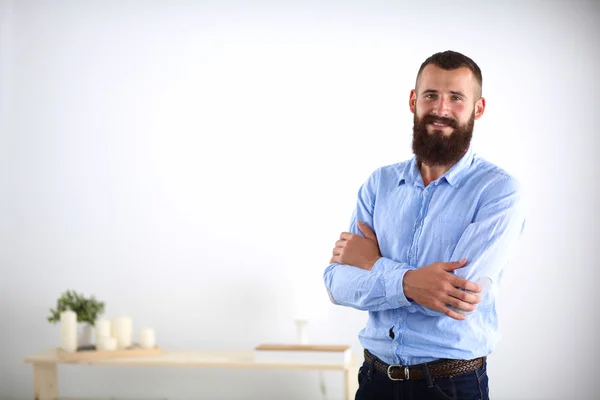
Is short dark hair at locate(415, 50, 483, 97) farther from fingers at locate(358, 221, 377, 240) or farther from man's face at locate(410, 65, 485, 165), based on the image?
fingers at locate(358, 221, 377, 240)

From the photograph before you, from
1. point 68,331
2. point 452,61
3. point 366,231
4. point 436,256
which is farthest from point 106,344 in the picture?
point 452,61

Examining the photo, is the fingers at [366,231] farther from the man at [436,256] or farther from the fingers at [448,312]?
the fingers at [448,312]

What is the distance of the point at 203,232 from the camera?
12.7ft

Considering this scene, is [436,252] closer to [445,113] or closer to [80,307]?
[445,113]

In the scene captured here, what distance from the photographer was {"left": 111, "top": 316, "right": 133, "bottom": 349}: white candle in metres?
3.60

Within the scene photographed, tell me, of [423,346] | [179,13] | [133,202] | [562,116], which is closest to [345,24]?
[179,13]

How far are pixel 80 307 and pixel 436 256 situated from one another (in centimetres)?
247

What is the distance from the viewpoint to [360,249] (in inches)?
69.7

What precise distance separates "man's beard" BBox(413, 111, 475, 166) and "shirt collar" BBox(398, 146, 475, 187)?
17mm

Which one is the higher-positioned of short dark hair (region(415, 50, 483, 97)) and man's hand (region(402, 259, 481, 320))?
short dark hair (region(415, 50, 483, 97))

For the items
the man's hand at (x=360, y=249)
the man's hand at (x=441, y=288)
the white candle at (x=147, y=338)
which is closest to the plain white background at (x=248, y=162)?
the white candle at (x=147, y=338)

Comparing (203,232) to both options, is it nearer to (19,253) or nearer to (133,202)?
(133,202)

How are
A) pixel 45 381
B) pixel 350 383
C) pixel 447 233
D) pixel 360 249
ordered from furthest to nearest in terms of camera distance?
pixel 45 381
pixel 350 383
pixel 360 249
pixel 447 233

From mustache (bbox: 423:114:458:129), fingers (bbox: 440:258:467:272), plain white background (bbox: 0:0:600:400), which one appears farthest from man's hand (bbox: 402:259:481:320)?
plain white background (bbox: 0:0:600:400)
